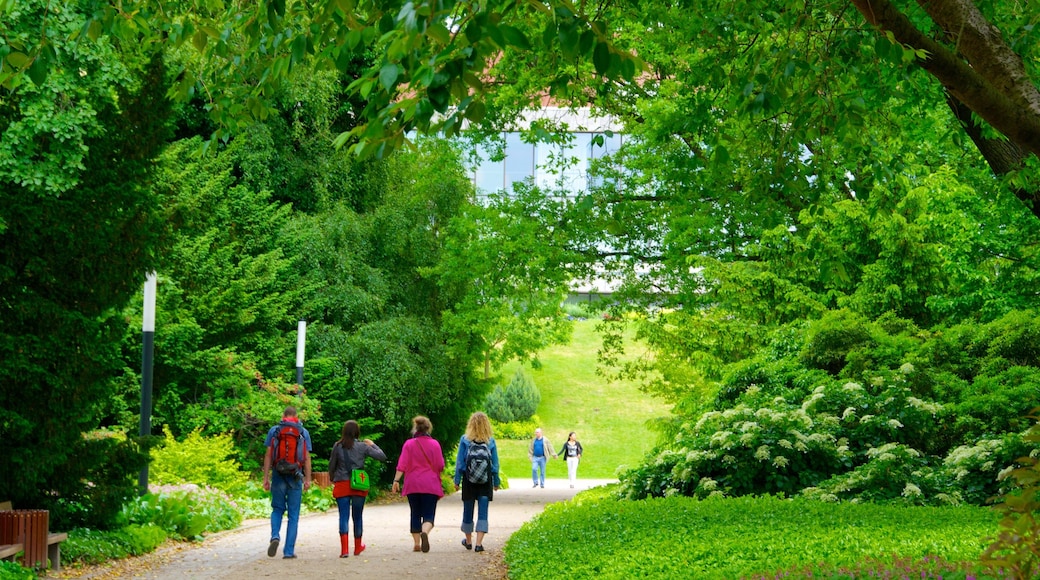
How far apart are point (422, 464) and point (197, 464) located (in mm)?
7071

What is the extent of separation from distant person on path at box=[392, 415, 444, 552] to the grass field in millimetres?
34346

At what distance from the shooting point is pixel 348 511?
13.2 metres

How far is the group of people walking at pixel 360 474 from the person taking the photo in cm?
1300

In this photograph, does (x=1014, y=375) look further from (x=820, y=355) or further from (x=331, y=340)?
(x=331, y=340)

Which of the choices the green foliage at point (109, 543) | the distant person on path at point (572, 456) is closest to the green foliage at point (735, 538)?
the green foliage at point (109, 543)

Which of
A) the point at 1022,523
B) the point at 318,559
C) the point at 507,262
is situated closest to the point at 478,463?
the point at 318,559

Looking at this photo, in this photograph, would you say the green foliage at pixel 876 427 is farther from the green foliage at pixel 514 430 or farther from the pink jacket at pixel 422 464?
the green foliage at pixel 514 430

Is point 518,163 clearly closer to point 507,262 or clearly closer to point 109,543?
point 507,262

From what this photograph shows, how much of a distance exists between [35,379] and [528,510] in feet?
47.7

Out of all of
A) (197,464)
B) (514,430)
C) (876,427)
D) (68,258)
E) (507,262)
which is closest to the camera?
(68,258)

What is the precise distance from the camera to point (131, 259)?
12008mm

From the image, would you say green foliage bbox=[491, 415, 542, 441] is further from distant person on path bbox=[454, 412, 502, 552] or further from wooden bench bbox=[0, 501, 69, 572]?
wooden bench bbox=[0, 501, 69, 572]

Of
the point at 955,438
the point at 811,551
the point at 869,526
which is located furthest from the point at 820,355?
the point at 811,551

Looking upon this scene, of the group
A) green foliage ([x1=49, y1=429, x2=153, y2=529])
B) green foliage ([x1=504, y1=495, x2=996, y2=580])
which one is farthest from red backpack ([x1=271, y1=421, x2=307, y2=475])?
green foliage ([x1=504, y1=495, x2=996, y2=580])
